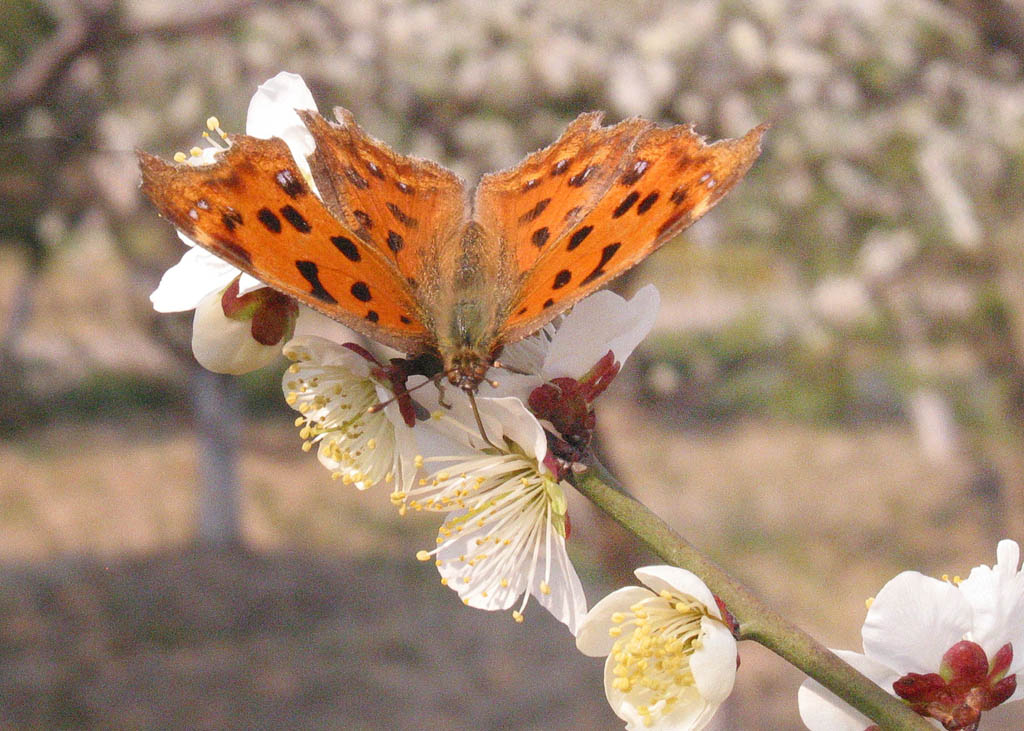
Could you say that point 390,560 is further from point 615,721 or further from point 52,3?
point 52,3

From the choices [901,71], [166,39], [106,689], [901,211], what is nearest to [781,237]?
[901,211]

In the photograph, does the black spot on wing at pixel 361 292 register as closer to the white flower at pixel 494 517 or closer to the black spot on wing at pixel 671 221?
the white flower at pixel 494 517

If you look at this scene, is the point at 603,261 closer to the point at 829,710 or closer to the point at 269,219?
the point at 269,219

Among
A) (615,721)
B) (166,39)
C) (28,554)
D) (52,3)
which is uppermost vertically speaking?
(28,554)

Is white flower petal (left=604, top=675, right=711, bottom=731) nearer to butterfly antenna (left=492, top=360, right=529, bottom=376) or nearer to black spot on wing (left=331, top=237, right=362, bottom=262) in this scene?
butterfly antenna (left=492, top=360, right=529, bottom=376)

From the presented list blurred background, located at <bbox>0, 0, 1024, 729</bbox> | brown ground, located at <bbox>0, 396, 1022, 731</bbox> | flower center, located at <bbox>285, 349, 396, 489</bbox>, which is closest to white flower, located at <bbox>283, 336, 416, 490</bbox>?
flower center, located at <bbox>285, 349, 396, 489</bbox>

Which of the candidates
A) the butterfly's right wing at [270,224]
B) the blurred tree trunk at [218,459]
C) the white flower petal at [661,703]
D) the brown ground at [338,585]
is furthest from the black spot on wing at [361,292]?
the blurred tree trunk at [218,459]
